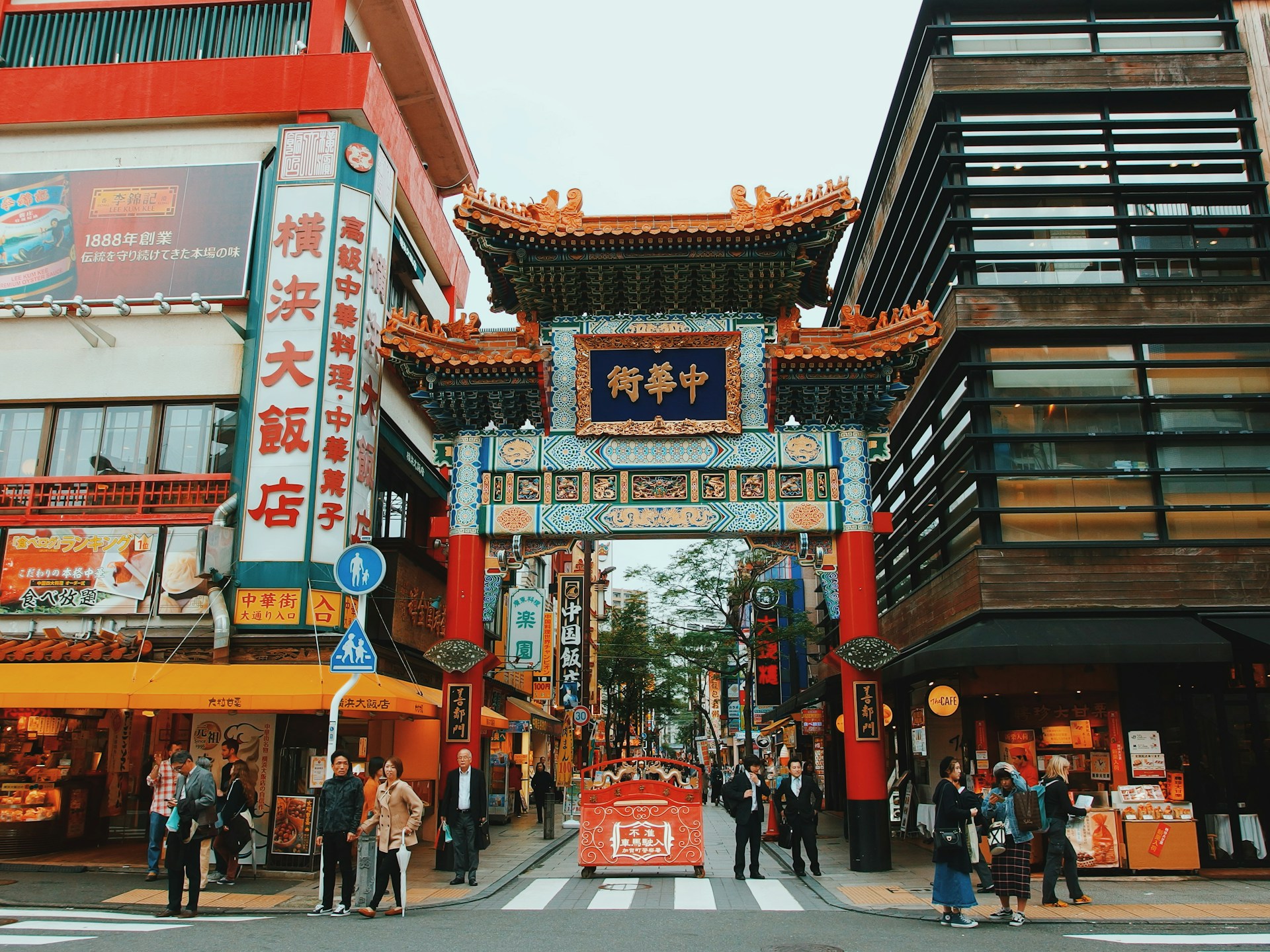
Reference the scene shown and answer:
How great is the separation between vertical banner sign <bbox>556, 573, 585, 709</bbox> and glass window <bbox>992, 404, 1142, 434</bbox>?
1903 centimetres

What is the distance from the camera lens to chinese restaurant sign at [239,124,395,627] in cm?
1536

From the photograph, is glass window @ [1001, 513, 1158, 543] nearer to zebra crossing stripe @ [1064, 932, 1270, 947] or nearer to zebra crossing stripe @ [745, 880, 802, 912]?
zebra crossing stripe @ [745, 880, 802, 912]

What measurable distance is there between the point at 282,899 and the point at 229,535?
624cm

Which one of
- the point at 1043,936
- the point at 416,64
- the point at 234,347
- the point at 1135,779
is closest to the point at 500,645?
the point at 234,347

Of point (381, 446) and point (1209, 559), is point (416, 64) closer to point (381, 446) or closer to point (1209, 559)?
point (381, 446)

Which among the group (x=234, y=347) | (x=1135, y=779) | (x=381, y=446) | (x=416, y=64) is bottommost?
(x=1135, y=779)

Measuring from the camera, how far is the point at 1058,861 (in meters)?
11.5

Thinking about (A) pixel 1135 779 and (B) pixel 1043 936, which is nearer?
(B) pixel 1043 936

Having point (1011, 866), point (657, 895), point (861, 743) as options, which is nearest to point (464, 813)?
point (657, 895)

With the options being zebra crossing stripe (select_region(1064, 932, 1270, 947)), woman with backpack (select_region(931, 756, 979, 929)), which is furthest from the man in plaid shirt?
zebra crossing stripe (select_region(1064, 932, 1270, 947))

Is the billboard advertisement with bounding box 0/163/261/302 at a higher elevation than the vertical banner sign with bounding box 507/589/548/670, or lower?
higher

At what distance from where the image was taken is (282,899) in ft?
39.2

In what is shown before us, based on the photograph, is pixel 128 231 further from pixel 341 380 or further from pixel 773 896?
pixel 773 896

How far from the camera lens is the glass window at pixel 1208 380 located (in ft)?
54.6
